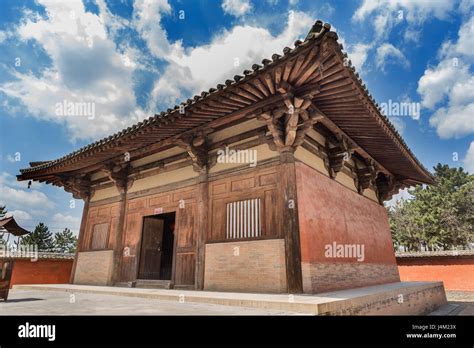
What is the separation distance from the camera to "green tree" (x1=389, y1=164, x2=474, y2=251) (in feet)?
94.3

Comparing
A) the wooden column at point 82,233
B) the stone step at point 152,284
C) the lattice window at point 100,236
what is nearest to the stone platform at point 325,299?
the stone step at point 152,284

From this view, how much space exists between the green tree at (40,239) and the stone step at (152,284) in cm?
5122

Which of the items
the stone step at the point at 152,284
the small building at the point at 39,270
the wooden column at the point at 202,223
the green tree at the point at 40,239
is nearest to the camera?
the wooden column at the point at 202,223

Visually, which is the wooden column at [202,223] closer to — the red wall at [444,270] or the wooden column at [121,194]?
the wooden column at [121,194]

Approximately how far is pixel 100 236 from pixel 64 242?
185 ft

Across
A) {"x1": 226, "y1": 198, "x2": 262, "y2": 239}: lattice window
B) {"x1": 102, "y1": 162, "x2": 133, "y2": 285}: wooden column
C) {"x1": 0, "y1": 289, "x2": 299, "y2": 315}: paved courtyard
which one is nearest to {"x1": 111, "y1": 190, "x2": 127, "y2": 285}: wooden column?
{"x1": 102, "y1": 162, "x2": 133, "y2": 285}: wooden column

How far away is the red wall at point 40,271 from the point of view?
11.8 m

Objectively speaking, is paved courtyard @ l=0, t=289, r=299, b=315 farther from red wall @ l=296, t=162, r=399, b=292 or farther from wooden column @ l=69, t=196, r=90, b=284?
wooden column @ l=69, t=196, r=90, b=284

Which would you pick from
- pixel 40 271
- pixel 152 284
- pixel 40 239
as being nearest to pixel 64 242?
pixel 40 239

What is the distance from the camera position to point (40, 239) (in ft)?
165

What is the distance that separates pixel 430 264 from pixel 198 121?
1844cm

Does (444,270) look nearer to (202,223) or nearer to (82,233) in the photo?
(202,223)

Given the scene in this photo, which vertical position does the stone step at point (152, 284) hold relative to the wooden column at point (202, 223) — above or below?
below
